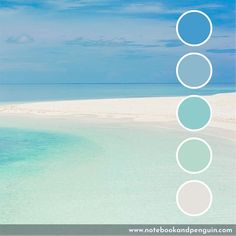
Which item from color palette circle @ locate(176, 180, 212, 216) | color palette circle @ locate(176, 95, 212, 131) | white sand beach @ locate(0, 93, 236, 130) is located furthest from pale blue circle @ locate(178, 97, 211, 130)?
white sand beach @ locate(0, 93, 236, 130)

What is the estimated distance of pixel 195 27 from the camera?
7.06 feet

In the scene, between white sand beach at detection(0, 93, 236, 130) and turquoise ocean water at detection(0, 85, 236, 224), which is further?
white sand beach at detection(0, 93, 236, 130)

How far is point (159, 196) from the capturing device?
2.35 m

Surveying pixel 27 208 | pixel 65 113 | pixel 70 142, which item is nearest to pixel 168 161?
pixel 27 208

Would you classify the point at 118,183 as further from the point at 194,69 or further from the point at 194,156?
the point at 194,69

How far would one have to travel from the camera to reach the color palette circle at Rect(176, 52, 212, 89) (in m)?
2.19

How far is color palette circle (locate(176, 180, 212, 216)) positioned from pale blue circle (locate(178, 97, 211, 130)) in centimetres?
26

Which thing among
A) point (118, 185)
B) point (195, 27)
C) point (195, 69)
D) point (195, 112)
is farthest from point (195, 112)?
point (118, 185)

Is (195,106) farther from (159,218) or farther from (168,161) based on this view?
(168,161)

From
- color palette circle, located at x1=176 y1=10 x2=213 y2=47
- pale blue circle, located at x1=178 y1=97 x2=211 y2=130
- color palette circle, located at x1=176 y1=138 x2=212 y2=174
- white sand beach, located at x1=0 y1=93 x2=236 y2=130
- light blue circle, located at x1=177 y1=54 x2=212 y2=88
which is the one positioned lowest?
white sand beach, located at x1=0 y1=93 x2=236 y2=130

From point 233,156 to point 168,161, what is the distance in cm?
39

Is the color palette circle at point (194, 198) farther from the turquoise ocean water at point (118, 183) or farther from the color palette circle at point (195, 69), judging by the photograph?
the color palette circle at point (195, 69)

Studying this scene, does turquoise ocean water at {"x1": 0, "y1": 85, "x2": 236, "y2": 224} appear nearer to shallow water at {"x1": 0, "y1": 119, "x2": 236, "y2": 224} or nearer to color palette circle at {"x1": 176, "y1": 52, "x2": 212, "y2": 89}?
shallow water at {"x1": 0, "y1": 119, "x2": 236, "y2": 224}

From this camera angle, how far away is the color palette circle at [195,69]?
219 centimetres
